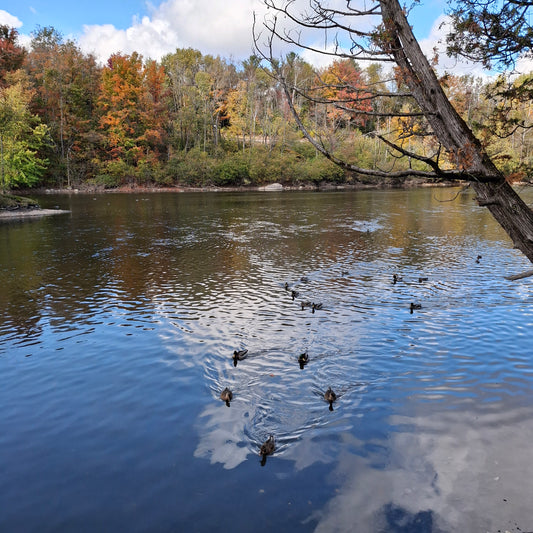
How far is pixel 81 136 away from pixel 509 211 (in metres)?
72.1

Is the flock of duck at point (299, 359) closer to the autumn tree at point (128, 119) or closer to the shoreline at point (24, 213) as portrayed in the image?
the shoreline at point (24, 213)

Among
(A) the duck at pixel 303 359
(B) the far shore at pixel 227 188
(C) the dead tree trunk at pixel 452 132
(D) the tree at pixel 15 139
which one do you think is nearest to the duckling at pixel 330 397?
(A) the duck at pixel 303 359

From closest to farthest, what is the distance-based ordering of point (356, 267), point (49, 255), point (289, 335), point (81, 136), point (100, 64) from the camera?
point (289, 335), point (356, 267), point (49, 255), point (81, 136), point (100, 64)

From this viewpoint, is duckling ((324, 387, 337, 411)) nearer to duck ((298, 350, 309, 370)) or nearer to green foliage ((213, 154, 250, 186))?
duck ((298, 350, 309, 370))

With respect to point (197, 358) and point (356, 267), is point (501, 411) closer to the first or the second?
point (197, 358)

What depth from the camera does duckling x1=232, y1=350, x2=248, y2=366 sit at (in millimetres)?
9082

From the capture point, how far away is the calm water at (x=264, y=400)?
525 cm

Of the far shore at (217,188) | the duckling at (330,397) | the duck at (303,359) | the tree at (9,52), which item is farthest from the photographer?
the far shore at (217,188)

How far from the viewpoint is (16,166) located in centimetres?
5053

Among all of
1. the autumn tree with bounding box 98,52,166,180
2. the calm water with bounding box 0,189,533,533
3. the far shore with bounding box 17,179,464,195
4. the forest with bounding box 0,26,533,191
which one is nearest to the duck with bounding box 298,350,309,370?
the calm water with bounding box 0,189,533,533

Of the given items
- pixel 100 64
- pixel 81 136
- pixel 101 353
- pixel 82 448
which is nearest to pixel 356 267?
pixel 101 353

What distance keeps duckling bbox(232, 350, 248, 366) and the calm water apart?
0.17 metres

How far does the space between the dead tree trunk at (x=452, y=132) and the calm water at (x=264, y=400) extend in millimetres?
3279

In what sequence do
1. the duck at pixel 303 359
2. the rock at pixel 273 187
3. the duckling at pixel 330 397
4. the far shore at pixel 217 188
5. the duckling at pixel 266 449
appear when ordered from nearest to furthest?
the duckling at pixel 266 449, the duckling at pixel 330 397, the duck at pixel 303 359, the far shore at pixel 217 188, the rock at pixel 273 187
